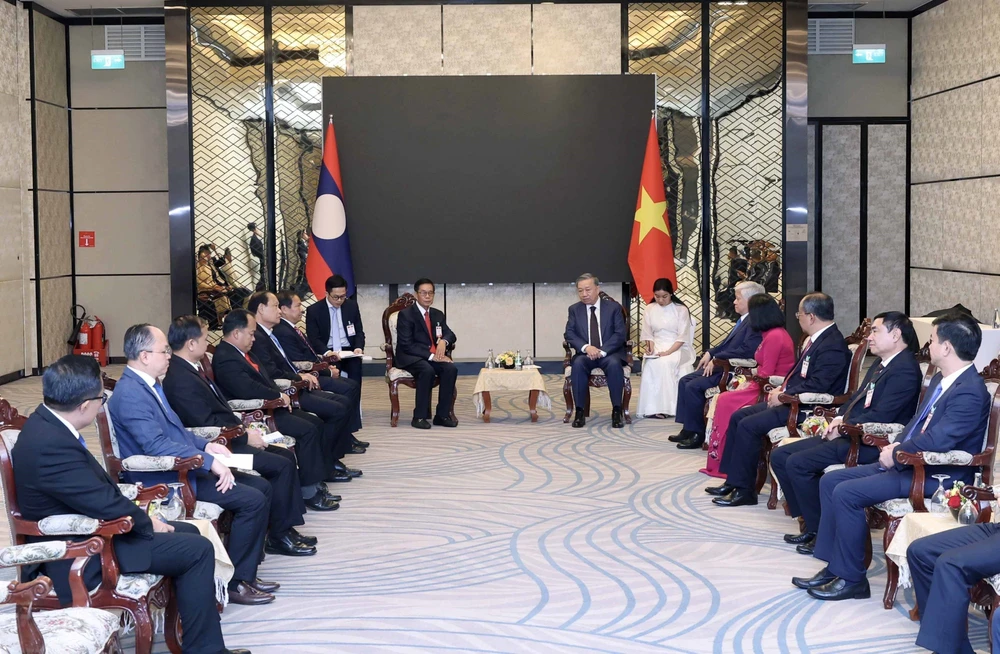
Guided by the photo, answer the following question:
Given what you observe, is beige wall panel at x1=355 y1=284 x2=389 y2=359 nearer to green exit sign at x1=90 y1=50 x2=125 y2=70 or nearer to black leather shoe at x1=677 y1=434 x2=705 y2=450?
green exit sign at x1=90 y1=50 x2=125 y2=70

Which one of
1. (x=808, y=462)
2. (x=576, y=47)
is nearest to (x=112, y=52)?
(x=576, y=47)

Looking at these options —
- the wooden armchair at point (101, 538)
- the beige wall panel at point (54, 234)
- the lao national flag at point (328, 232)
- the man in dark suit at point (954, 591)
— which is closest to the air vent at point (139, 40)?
the beige wall panel at point (54, 234)

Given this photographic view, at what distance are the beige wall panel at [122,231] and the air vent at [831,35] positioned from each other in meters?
7.82

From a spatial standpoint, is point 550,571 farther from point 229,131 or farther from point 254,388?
point 229,131

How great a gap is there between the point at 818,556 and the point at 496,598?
60.3 inches

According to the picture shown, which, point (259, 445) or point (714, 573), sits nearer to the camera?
point (714, 573)

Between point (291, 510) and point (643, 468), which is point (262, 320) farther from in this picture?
point (643, 468)

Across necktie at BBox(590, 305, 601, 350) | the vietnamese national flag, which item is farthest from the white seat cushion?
the vietnamese national flag

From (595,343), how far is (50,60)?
724 centimetres

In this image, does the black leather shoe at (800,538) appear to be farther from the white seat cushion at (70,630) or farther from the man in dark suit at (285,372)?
the white seat cushion at (70,630)

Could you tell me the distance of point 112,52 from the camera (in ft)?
36.0

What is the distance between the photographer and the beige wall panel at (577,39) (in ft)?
37.1

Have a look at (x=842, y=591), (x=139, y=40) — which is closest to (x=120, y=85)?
(x=139, y=40)

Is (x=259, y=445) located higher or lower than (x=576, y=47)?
lower
